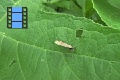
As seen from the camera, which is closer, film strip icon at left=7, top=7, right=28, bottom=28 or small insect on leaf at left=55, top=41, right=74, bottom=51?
small insect on leaf at left=55, top=41, right=74, bottom=51

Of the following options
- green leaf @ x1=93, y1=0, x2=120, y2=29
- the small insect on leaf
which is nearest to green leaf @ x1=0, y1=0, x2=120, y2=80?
the small insect on leaf

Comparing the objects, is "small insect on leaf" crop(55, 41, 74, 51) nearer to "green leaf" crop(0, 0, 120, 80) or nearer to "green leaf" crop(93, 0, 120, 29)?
"green leaf" crop(0, 0, 120, 80)

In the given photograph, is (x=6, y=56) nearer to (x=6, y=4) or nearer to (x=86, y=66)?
(x=6, y=4)

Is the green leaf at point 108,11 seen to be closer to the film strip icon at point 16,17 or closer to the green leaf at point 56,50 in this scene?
the green leaf at point 56,50

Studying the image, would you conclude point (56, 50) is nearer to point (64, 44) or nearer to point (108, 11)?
point (64, 44)

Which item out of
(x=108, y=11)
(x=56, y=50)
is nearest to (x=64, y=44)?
(x=56, y=50)

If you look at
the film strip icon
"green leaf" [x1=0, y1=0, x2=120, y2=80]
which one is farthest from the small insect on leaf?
the film strip icon

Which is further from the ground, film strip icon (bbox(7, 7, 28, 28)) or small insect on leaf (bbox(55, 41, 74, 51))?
film strip icon (bbox(7, 7, 28, 28))
